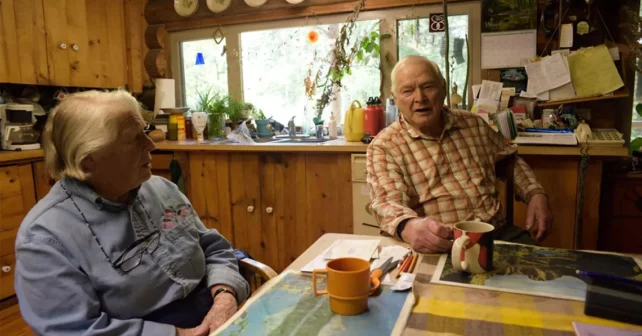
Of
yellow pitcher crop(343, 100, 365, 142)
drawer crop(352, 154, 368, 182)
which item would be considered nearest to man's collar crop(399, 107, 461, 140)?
drawer crop(352, 154, 368, 182)

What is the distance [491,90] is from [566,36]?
47cm

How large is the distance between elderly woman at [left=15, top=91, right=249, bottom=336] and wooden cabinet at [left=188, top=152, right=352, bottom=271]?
1380mm

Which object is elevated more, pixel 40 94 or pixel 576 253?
pixel 40 94

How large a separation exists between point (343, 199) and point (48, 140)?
1.70m

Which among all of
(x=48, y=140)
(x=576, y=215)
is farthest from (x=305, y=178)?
(x=48, y=140)

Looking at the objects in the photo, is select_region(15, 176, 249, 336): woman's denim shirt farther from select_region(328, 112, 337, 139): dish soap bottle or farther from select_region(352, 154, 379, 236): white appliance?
select_region(328, 112, 337, 139): dish soap bottle

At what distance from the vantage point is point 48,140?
108cm

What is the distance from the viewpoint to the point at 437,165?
1.60m

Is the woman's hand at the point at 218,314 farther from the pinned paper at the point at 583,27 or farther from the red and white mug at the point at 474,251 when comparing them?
the pinned paper at the point at 583,27

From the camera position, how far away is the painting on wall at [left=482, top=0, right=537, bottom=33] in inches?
99.8

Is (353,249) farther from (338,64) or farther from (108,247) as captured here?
(338,64)

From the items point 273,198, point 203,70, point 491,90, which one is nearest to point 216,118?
point 203,70

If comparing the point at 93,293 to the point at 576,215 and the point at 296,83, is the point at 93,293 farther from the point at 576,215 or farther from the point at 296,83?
the point at 296,83

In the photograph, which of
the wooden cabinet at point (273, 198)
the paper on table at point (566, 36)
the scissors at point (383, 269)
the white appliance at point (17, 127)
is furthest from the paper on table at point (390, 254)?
the white appliance at point (17, 127)
